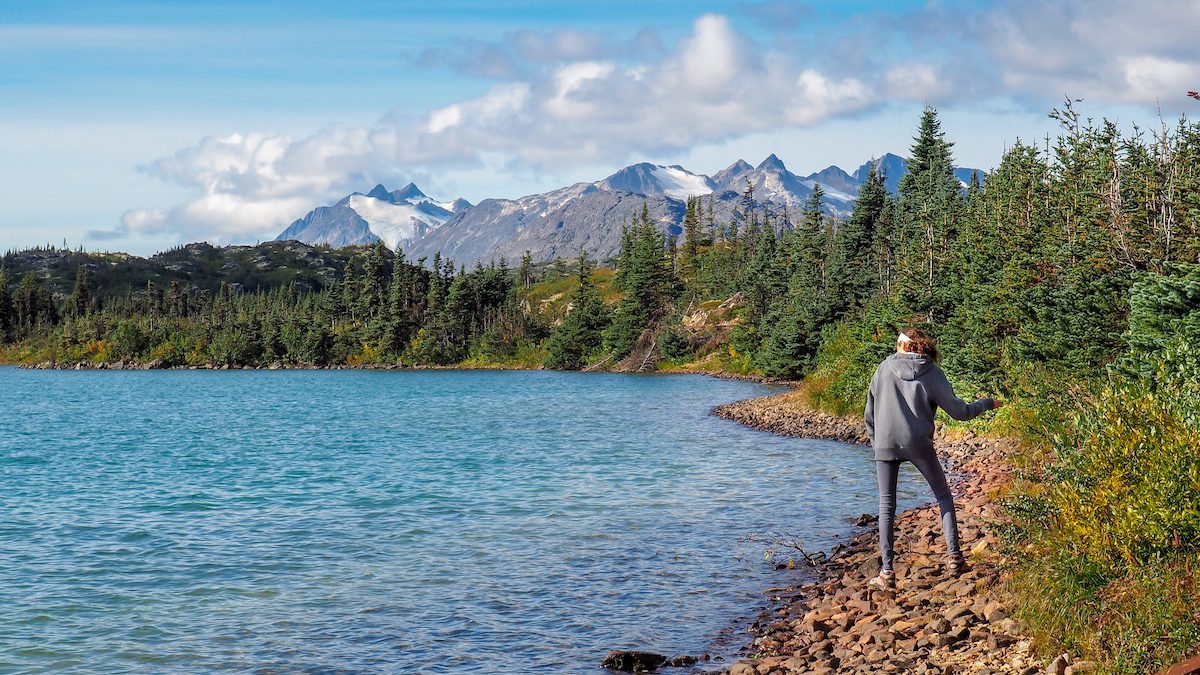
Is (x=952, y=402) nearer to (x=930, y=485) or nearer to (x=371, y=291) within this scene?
(x=930, y=485)

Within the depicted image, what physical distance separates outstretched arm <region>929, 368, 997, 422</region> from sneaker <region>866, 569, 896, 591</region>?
3.00m

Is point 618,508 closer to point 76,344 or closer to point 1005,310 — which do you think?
point 1005,310

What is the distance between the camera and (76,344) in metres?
196

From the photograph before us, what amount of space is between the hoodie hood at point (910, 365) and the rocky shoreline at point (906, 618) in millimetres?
2895

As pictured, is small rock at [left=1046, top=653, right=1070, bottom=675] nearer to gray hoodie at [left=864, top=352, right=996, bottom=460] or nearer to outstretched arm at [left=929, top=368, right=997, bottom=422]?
outstretched arm at [left=929, top=368, right=997, bottom=422]

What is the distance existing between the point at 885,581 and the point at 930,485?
2151 mm

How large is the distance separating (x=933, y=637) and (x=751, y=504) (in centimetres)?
1428

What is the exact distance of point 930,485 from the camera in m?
13.0

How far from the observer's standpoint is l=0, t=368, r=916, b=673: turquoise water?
14.5m

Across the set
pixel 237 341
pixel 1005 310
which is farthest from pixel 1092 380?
pixel 237 341

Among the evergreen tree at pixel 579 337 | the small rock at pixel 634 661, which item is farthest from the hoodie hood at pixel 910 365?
the evergreen tree at pixel 579 337

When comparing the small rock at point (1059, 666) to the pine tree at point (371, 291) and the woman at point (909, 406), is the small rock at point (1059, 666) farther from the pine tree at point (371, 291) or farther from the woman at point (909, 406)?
the pine tree at point (371, 291)

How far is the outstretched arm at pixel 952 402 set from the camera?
12.3 meters

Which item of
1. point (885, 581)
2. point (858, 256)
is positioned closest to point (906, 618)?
point (885, 581)
